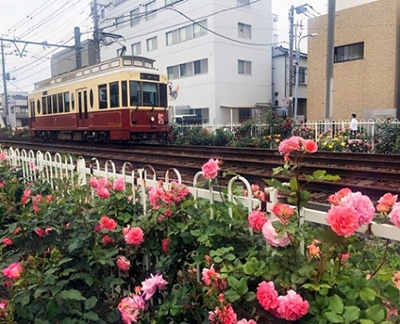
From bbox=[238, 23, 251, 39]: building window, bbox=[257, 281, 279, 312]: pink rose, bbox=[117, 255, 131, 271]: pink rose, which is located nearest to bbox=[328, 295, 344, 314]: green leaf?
bbox=[257, 281, 279, 312]: pink rose

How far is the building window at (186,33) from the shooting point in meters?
29.0

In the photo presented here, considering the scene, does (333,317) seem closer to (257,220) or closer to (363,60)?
(257,220)

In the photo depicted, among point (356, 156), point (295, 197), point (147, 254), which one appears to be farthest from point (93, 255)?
point (356, 156)

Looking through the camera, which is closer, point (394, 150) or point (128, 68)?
point (394, 150)

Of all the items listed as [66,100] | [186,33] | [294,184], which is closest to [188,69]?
[186,33]

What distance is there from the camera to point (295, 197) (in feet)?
6.38

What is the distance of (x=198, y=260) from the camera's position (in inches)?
83.7

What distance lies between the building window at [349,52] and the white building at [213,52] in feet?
29.5

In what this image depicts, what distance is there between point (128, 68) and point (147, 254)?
12.8 metres

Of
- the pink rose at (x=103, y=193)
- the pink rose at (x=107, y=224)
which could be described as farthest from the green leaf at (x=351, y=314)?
the pink rose at (x=103, y=193)

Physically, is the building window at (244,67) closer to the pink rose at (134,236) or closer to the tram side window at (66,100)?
the tram side window at (66,100)

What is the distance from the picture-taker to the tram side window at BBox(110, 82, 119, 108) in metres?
14.7

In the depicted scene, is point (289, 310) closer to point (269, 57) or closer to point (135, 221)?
point (135, 221)

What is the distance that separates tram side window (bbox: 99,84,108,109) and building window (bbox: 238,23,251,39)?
57.7ft
